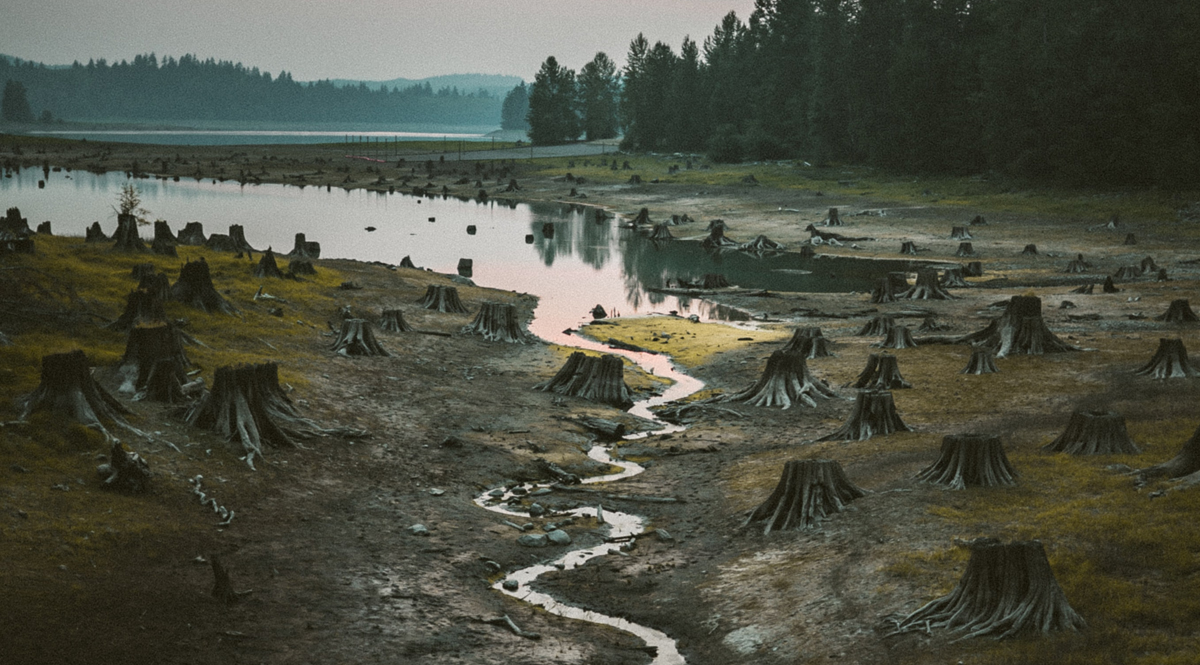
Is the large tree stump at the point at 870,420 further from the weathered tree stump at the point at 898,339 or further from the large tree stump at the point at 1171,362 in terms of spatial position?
the weathered tree stump at the point at 898,339

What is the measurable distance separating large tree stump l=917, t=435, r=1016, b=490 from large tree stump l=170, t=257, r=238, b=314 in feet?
64.5

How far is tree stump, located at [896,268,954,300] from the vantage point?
4353 cm

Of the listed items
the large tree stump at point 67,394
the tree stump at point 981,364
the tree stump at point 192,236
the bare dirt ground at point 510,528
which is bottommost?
the bare dirt ground at point 510,528

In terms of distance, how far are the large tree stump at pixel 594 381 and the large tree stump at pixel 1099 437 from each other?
11.1 m

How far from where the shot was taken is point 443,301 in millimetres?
38750

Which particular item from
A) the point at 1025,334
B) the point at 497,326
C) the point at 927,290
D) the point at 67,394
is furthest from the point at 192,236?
the point at 1025,334

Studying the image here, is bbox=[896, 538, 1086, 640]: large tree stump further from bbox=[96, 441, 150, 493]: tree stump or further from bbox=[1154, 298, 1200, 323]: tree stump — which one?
bbox=[1154, 298, 1200, 323]: tree stump

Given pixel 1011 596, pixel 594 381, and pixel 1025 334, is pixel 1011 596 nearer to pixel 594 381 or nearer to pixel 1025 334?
pixel 594 381

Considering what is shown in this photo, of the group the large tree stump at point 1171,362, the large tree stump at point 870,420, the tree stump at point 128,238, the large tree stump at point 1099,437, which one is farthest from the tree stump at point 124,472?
the tree stump at point 128,238

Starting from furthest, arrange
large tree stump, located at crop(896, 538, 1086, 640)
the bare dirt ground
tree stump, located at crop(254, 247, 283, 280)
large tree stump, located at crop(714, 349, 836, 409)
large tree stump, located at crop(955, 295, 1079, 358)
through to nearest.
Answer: tree stump, located at crop(254, 247, 283, 280) < large tree stump, located at crop(955, 295, 1079, 358) < large tree stump, located at crop(714, 349, 836, 409) < the bare dirt ground < large tree stump, located at crop(896, 538, 1086, 640)

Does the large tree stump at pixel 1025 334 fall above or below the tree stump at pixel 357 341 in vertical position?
above

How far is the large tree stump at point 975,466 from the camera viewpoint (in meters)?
17.8

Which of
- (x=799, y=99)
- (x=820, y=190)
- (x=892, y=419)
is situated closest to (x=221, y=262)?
(x=892, y=419)

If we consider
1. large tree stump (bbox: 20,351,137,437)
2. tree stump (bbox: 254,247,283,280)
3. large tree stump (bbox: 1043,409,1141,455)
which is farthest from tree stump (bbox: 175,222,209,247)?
large tree stump (bbox: 1043,409,1141,455)
